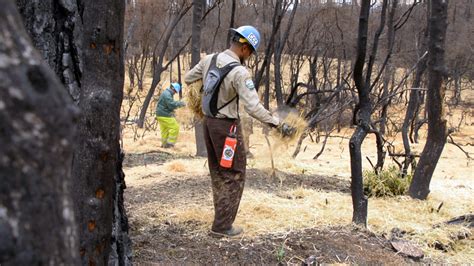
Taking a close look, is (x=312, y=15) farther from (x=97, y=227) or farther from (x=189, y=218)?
(x=97, y=227)

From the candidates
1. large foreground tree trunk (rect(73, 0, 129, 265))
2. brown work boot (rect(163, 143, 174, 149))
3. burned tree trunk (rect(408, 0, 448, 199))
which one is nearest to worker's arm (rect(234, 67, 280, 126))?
large foreground tree trunk (rect(73, 0, 129, 265))

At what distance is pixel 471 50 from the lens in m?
24.0

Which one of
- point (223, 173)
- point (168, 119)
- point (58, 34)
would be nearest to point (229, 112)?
point (223, 173)

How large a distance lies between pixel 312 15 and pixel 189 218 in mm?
12513

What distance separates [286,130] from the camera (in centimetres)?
473

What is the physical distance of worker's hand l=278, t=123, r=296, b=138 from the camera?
4707 mm

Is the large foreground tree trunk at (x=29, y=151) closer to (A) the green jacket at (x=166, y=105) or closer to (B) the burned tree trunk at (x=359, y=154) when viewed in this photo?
(B) the burned tree trunk at (x=359, y=154)

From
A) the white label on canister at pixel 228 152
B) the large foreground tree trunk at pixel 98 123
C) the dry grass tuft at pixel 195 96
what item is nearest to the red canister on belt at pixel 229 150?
the white label on canister at pixel 228 152

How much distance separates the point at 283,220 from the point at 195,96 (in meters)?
1.34

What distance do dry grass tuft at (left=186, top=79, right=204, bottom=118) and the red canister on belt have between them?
0.77m

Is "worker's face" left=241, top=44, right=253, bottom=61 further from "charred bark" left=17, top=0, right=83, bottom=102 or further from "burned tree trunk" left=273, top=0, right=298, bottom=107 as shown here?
"burned tree trunk" left=273, top=0, right=298, bottom=107

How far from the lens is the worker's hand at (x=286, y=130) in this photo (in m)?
4.71

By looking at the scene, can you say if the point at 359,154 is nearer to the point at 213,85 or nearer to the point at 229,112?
the point at 229,112

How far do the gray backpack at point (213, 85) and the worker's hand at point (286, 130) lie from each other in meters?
0.73
